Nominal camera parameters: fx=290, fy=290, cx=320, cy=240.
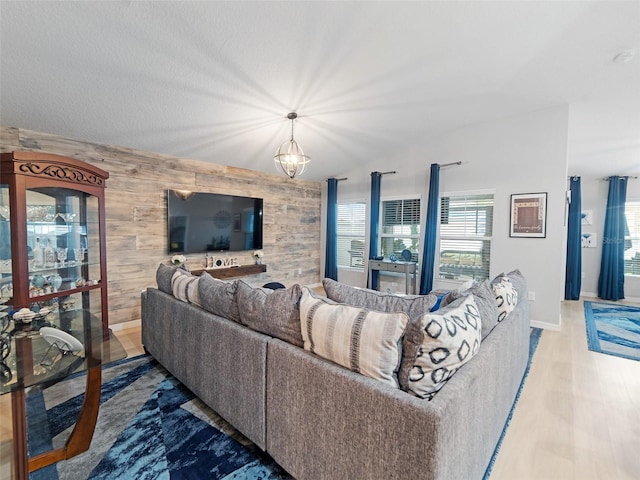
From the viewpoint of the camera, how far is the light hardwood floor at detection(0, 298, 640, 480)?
5.15ft

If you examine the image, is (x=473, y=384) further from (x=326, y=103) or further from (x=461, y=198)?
(x=461, y=198)

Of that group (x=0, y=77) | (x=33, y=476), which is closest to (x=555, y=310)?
(x=33, y=476)

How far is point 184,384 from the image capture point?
7.20ft

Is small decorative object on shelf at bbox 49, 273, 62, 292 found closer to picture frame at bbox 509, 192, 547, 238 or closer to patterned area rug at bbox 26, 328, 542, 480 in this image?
patterned area rug at bbox 26, 328, 542, 480

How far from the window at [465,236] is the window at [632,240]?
→ 3.20 m

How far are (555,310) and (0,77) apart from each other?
235 inches

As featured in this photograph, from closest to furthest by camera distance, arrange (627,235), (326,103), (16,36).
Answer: (16,36), (326,103), (627,235)

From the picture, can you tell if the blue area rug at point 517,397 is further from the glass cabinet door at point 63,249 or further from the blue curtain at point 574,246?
the glass cabinet door at point 63,249

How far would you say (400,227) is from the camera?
5215mm

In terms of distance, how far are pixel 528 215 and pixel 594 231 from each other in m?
2.97

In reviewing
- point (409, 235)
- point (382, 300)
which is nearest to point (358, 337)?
point (382, 300)

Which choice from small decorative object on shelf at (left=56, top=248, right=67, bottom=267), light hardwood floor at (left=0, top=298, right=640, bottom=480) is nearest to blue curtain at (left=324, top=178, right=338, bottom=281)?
light hardwood floor at (left=0, top=298, right=640, bottom=480)

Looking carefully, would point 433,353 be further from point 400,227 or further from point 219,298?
point 400,227

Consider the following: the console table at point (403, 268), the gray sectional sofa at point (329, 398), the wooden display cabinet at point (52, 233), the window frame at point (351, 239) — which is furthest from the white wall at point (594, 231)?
the wooden display cabinet at point (52, 233)
